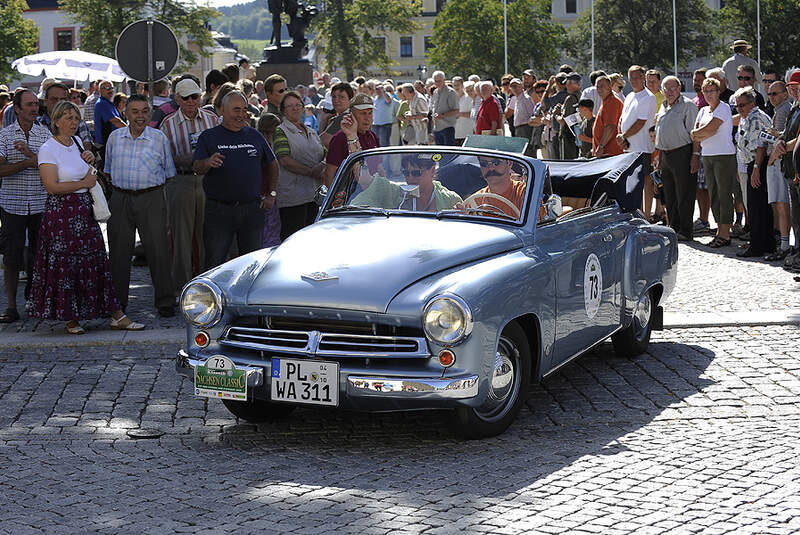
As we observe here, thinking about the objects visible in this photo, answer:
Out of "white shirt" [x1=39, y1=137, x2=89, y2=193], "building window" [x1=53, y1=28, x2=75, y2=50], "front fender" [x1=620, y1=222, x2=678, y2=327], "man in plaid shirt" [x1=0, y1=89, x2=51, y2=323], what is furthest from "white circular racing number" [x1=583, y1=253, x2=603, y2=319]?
"building window" [x1=53, y1=28, x2=75, y2=50]

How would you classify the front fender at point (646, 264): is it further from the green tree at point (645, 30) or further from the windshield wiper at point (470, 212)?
the green tree at point (645, 30)

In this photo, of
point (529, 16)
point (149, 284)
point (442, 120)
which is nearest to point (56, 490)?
point (149, 284)

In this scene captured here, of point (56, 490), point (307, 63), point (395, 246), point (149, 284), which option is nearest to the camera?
point (56, 490)

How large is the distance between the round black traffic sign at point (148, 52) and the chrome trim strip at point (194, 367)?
705 cm

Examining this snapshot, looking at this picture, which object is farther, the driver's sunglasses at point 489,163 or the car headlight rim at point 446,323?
the driver's sunglasses at point 489,163

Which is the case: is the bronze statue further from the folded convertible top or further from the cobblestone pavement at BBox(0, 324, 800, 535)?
the cobblestone pavement at BBox(0, 324, 800, 535)

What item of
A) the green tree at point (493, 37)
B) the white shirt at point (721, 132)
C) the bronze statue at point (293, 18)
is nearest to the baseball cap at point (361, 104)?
the white shirt at point (721, 132)

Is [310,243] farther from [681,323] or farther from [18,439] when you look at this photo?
[681,323]

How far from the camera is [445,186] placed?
7.56 m

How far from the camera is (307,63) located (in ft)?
96.8

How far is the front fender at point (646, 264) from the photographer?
27.5 ft

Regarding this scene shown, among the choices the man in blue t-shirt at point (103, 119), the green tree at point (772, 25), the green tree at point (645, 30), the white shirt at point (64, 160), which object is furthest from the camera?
the green tree at point (645, 30)

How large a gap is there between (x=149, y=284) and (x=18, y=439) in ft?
20.3

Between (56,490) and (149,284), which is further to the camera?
(149,284)
